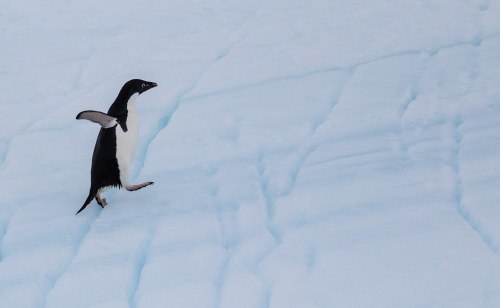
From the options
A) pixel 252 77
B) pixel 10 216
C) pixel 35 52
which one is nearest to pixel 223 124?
pixel 252 77

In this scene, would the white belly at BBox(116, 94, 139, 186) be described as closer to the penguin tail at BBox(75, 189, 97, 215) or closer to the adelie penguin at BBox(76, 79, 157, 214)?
the adelie penguin at BBox(76, 79, 157, 214)

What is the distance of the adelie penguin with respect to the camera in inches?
111

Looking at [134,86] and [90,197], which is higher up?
[134,86]

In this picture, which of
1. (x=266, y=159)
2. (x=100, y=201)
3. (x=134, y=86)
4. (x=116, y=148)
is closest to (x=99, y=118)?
(x=116, y=148)

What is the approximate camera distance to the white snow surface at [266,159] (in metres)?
2.42

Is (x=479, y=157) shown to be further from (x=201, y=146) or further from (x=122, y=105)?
(x=122, y=105)

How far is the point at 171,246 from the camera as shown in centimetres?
262

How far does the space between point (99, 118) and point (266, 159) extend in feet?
2.70

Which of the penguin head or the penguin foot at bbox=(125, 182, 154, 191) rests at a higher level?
the penguin head

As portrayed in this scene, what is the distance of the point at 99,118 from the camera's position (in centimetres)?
274

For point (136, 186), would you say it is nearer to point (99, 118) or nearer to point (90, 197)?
point (90, 197)

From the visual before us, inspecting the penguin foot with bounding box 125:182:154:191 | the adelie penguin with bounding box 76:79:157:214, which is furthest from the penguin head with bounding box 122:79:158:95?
the penguin foot with bounding box 125:182:154:191

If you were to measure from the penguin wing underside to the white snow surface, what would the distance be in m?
0.38

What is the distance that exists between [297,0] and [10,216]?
9.91ft
